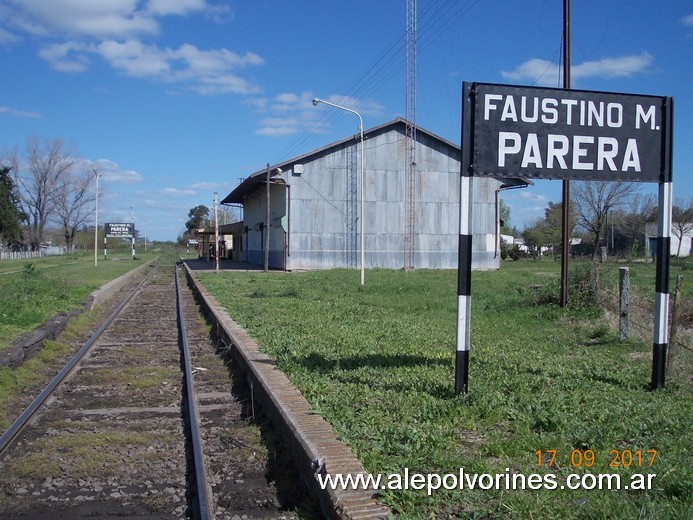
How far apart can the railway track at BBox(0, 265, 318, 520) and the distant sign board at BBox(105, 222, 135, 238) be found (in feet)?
245

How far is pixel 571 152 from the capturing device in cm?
707

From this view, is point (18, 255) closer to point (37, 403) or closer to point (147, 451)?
point (37, 403)

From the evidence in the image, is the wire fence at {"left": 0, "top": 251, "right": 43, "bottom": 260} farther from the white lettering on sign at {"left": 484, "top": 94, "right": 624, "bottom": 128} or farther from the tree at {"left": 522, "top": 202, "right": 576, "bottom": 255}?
the white lettering on sign at {"left": 484, "top": 94, "right": 624, "bottom": 128}

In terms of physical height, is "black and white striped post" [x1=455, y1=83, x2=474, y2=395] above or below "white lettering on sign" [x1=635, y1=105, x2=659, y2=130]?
below

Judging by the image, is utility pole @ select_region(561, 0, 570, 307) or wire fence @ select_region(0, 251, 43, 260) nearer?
utility pole @ select_region(561, 0, 570, 307)

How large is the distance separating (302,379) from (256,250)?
142ft

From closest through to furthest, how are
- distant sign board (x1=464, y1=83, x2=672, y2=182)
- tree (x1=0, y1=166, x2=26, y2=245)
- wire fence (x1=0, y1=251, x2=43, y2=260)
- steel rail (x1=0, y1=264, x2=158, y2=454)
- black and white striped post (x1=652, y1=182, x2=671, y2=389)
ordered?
1. steel rail (x1=0, y1=264, x2=158, y2=454)
2. distant sign board (x1=464, y1=83, x2=672, y2=182)
3. black and white striped post (x1=652, y1=182, x2=671, y2=389)
4. tree (x1=0, y1=166, x2=26, y2=245)
5. wire fence (x1=0, y1=251, x2=43, y2=260)

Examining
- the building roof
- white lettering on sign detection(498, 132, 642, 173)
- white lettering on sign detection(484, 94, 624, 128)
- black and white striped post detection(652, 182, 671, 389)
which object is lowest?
black and white striped post detection(652, 182, 671, 389)

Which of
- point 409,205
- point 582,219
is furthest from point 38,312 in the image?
point 582,219

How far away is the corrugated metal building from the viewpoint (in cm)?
3859

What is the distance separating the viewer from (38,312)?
16016 mm

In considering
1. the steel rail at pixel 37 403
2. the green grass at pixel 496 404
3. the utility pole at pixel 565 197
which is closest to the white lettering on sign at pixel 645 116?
A: the green grass at pixel 496 404

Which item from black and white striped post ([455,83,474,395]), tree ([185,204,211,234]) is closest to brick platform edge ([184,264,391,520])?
black and white striped post ([455,83,474,395])

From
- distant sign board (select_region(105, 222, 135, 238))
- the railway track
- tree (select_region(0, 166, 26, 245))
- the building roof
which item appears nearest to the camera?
the railway track
